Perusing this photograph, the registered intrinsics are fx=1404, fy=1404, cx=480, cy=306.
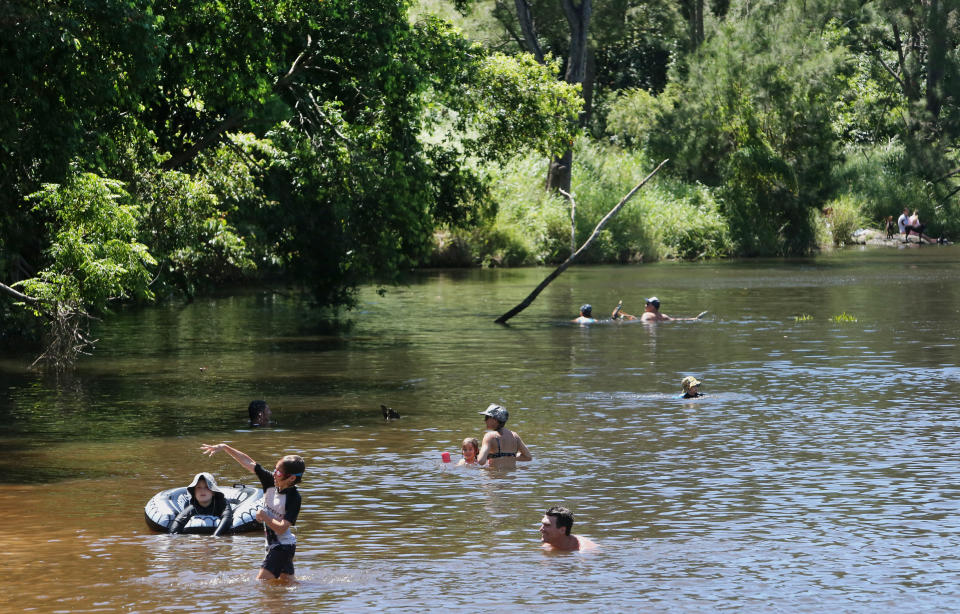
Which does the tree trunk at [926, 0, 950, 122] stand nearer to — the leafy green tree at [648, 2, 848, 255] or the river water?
the leafy green tree at [648, 2, 848, 255]

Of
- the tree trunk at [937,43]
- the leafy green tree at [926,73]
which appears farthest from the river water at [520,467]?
the leafy green tree at [926,73]

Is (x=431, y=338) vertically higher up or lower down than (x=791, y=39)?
lower down

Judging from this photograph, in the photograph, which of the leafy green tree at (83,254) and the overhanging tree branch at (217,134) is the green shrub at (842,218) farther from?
the leafy green tree at (83,254)

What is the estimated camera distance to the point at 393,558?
47.6 ft

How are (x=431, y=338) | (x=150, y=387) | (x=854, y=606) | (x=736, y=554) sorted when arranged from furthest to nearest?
(x=431, y=338) < (x=150, y=387) < (x=736, y=554) < (x=854, y=606)

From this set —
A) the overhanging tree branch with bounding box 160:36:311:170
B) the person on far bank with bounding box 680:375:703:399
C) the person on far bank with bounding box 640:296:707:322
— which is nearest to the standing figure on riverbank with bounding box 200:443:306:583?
the person on far bank with bounding box 680:375:703:399

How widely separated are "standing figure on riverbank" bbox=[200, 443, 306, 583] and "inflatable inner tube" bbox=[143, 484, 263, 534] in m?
2.30

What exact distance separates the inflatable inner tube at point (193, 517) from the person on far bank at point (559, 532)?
10.7 feet

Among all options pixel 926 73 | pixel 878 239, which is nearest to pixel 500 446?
pixel 878 239

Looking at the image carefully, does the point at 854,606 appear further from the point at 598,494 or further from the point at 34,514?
the point at 34,514

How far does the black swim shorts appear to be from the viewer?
43.1ft

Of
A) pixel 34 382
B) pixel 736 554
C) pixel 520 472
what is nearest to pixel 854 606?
pixel 736 554

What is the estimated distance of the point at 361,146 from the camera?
3484 centimetres

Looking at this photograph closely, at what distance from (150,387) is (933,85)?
6504cm
